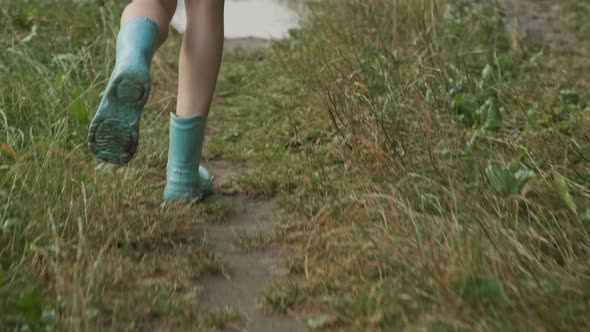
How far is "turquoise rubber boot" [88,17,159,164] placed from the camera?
7.84 feet

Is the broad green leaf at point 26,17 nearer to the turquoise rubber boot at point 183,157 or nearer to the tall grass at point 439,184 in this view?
the tall grass at point 439,184

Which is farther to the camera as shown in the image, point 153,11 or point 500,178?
point 153,11

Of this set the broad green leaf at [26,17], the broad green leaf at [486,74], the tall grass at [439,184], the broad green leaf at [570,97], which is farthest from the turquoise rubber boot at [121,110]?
the broad green leaf at [26,17]

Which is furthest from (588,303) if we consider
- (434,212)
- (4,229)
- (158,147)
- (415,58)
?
(415,58)

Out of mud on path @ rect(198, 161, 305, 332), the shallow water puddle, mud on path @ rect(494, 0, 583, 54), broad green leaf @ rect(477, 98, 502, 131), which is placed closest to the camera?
mud on path @ rect(198, 161, 305, 332)

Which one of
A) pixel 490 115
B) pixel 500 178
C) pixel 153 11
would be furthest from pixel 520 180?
pixel 153 11

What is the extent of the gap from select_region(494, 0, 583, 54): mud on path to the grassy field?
48 cm

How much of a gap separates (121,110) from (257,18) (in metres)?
4.03

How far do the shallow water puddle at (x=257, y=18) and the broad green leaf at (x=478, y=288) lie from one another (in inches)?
→ 154

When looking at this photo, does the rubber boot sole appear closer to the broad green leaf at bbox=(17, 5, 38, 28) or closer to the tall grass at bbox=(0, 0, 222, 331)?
the tall grass at bbox=(0, 0, 222, 331)

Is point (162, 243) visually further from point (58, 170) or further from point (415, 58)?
point (415, 58)

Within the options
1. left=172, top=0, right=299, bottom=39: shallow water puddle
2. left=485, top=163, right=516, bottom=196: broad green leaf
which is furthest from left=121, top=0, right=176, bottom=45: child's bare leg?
left=172, top=0, right=299, bottom=39: shallow water puddle

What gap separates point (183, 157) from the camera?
9.24ft

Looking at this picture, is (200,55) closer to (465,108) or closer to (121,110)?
(121,110)
